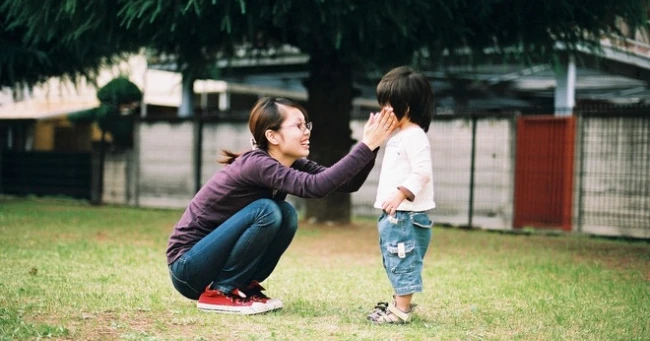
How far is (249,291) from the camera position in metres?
4.95

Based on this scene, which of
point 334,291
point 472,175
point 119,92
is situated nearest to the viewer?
point 334,291

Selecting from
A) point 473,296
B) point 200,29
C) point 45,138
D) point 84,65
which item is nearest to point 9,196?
point 45,138

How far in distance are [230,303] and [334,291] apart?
56.0 inches

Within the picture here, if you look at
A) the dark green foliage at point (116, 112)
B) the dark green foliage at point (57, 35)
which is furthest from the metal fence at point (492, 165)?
the dark green foliage at point (57, 35)

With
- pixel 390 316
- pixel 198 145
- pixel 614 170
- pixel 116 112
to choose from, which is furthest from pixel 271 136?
pixel 116 112

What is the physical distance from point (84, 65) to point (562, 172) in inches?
367

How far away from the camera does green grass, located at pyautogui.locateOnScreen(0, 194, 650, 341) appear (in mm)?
4387

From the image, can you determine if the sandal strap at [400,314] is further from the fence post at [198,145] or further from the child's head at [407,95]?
the fence post at [198,145]

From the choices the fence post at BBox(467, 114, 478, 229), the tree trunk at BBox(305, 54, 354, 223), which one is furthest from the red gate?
the tree trunk at BBox(305, 54, 354, 223)

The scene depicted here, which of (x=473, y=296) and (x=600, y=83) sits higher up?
(x=600, y=83)

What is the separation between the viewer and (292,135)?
189 inches

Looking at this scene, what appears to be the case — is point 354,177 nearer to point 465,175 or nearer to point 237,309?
point 237,309

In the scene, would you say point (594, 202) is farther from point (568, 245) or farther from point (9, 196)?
point (9, 196)

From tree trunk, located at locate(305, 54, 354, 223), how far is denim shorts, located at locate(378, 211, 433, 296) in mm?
7275
